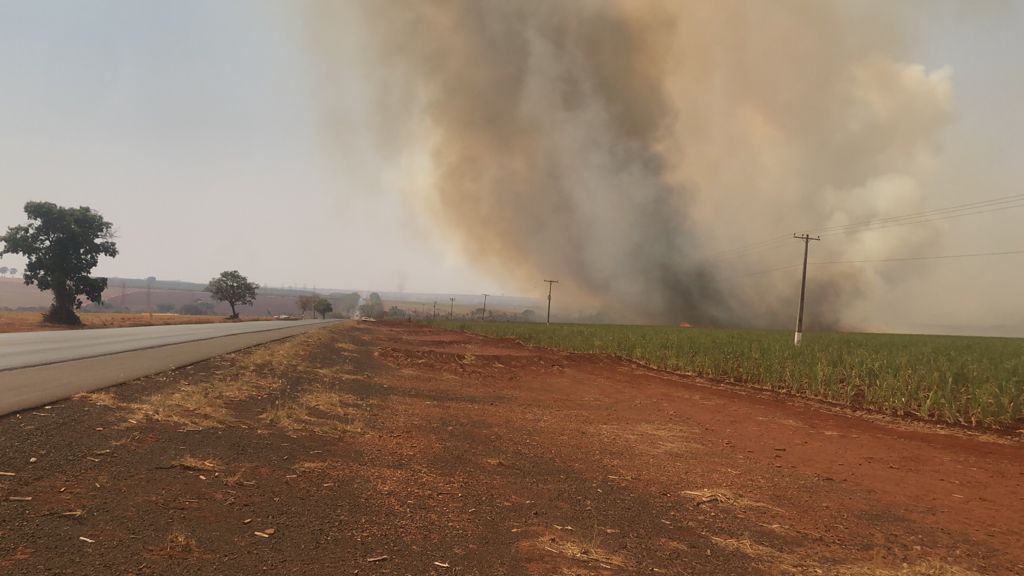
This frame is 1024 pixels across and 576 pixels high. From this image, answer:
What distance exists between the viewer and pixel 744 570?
13.7 ft

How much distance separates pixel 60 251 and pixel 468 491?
42.6m

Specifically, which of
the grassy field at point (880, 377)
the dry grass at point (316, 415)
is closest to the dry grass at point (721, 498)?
the dry grass at point (316, 415)

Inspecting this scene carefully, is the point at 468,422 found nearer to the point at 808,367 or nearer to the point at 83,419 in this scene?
the point at 83,419

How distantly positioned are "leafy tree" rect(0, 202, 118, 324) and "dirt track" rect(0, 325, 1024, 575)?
33.8 meters

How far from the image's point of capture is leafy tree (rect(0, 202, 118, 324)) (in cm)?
3416

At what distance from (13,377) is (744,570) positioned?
513 inches

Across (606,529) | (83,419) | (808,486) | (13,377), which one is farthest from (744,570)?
(13,377)

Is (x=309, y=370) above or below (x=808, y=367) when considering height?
below

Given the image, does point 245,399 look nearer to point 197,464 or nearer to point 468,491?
point 197,464

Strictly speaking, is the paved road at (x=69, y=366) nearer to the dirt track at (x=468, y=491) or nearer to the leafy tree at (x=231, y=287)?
the dirt track at (x=468, y=491)

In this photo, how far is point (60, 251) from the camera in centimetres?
3512

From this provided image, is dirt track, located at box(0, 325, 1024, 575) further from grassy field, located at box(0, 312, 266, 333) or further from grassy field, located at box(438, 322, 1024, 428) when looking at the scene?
grassy field, located at box(0, 312, 266, 333)

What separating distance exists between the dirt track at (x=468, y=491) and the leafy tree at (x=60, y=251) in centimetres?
3381

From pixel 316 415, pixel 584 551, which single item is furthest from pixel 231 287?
pixel 584 551
